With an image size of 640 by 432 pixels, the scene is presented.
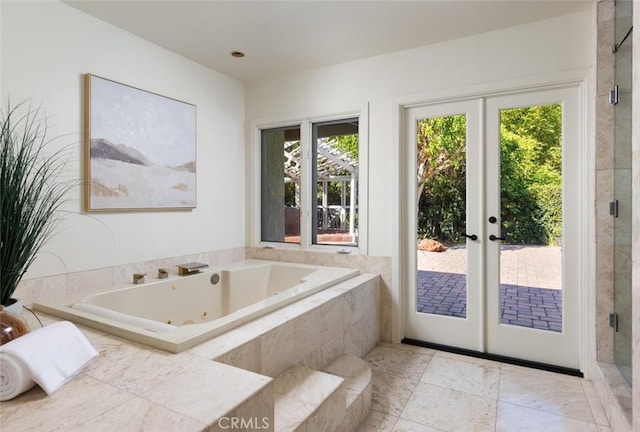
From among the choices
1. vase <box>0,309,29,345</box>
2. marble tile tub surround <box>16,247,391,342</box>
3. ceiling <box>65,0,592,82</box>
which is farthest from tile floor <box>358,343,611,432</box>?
ceiling <box>65,0,592,82</box>

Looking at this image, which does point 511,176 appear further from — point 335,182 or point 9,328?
point 9,328

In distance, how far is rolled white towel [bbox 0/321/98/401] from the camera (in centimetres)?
105

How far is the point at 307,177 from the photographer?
3289 millimetres

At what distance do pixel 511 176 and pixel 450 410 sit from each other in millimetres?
1597

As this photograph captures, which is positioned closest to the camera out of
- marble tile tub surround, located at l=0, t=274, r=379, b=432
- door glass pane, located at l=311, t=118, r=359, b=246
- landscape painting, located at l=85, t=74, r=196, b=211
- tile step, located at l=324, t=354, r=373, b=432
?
marble tile tub surround, located at l=0, t=274, r=379, b=432

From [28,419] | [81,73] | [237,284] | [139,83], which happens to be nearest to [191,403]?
[28,419]

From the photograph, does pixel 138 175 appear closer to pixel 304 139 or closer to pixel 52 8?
pixel 52 8

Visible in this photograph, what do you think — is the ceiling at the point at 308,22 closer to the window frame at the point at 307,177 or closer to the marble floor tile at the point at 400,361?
the window frame at the point at 307,177

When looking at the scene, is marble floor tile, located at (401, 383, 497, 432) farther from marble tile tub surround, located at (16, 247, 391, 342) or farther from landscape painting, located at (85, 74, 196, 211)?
landscape painting, located at (85, 74, 196, 211)

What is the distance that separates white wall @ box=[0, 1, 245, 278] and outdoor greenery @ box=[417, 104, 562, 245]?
1.76 m

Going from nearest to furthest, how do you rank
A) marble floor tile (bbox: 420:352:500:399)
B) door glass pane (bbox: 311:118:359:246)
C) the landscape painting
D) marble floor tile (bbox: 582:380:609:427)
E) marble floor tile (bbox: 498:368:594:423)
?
marble floor tile (bbox: 582:380:609:427) → marble floor tile (bbox: 498:368:594:423) → marble floor tile (bbox: 420:352:500:399) → the landscape painting → door glass pane (bbox: 311:118:359:246)

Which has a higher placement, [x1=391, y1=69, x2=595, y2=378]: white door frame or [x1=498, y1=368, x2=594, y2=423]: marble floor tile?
[x1=391, y1=69, x2=595, y2=378]: white door frame

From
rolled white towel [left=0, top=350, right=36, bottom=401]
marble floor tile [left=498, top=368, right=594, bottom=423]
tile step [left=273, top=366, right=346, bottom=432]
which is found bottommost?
marble floor tile [left=498, top=368, right=594, bottom=423]

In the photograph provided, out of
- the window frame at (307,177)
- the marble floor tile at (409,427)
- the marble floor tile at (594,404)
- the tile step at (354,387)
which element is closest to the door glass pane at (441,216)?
the window frame at (307,177)
